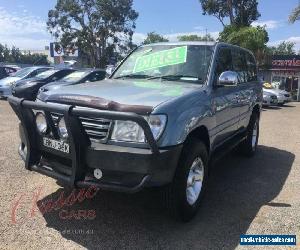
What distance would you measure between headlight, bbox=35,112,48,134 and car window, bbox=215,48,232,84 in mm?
2218

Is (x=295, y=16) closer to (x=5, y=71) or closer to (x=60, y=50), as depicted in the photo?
(x=5, y=71)

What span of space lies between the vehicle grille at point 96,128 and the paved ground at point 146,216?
3.18ft

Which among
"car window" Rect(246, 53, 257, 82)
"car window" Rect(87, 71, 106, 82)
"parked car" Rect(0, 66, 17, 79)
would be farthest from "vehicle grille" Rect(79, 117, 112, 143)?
"parked car" Rect(0, 66, 17, 79)

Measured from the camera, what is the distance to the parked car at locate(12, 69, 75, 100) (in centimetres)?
1456

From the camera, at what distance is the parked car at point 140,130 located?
3.74 m

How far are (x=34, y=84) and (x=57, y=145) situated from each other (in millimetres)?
11620

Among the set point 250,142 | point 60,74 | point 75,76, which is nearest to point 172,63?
point 250,142

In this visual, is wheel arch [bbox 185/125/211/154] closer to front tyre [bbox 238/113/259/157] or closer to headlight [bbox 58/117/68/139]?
headlight [bbox 58/117/68/139]

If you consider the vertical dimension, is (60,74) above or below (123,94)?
below

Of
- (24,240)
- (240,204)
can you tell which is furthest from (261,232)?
(24,240)

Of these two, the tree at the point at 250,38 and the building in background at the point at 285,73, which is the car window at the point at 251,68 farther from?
the building in background at the point at 285,73

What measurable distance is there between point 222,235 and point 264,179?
7.61ft

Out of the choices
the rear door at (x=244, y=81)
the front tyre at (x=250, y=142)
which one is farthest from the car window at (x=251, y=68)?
the front tyre at (x=250, y=142)

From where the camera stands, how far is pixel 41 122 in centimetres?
430
